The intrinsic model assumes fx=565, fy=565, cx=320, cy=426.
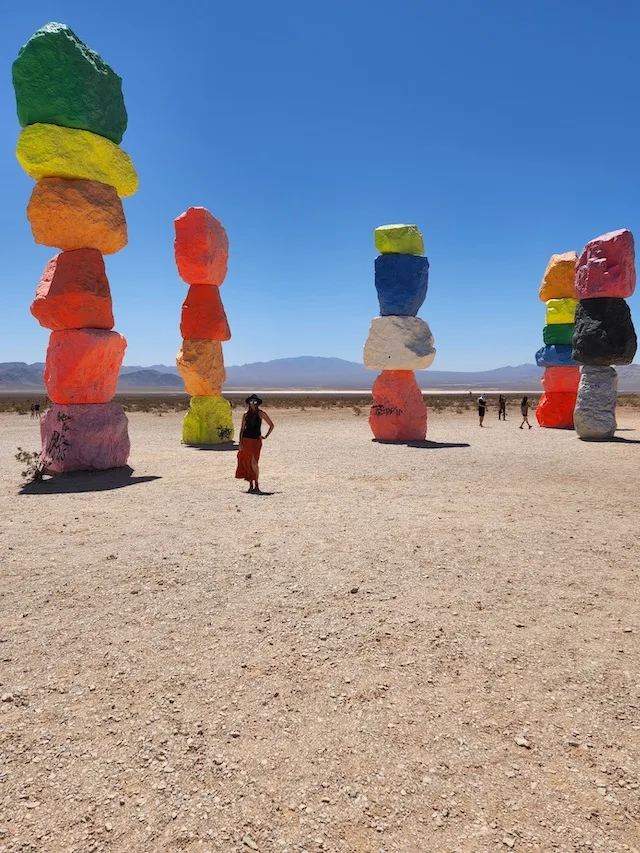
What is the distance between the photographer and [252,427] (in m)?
8.84

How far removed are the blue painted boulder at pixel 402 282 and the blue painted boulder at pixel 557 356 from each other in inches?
261

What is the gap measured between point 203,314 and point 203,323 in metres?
0.23

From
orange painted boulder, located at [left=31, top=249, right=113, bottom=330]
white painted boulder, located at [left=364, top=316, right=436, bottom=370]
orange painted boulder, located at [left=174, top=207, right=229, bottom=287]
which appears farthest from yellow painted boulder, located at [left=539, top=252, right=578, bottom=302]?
orange painted boulder, located at [left=31, top=249, right=113, bottom=330]

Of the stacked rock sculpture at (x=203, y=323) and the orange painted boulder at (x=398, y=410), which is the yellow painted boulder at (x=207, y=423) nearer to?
the stacked rock sculpture at (x=203, y=323)

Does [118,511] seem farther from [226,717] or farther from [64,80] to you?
[64,80]

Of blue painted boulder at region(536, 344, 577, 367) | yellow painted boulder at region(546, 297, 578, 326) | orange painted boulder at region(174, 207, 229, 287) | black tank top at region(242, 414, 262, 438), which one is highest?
orange painted boulder at region(174, 207, 229, 287)

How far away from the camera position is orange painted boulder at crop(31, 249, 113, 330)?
381 inches

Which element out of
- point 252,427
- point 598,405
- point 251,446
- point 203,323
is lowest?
point 251,446

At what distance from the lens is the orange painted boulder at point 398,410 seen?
628 inches

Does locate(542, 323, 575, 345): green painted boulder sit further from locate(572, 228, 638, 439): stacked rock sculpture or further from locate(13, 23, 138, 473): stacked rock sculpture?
locate(13, 23, 138, 473): stacked rock sculpture

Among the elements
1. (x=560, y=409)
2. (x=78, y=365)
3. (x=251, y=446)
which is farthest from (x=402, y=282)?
(x=78, y=365)

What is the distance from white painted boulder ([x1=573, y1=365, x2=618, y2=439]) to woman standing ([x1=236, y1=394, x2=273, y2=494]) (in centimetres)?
1086

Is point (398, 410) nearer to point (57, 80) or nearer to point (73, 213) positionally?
point (73, 213)

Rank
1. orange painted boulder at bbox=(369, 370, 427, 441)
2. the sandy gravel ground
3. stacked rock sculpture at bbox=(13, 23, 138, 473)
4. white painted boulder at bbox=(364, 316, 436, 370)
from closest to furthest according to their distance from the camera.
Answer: the sandy gravel ground, stacked rock sculpture at bbox=(13, 23, 138, 473), white painted boulder at bbox=(364, 316, 436, 370), orange painted boulder at bbox=(369, 370, 427, 441)
